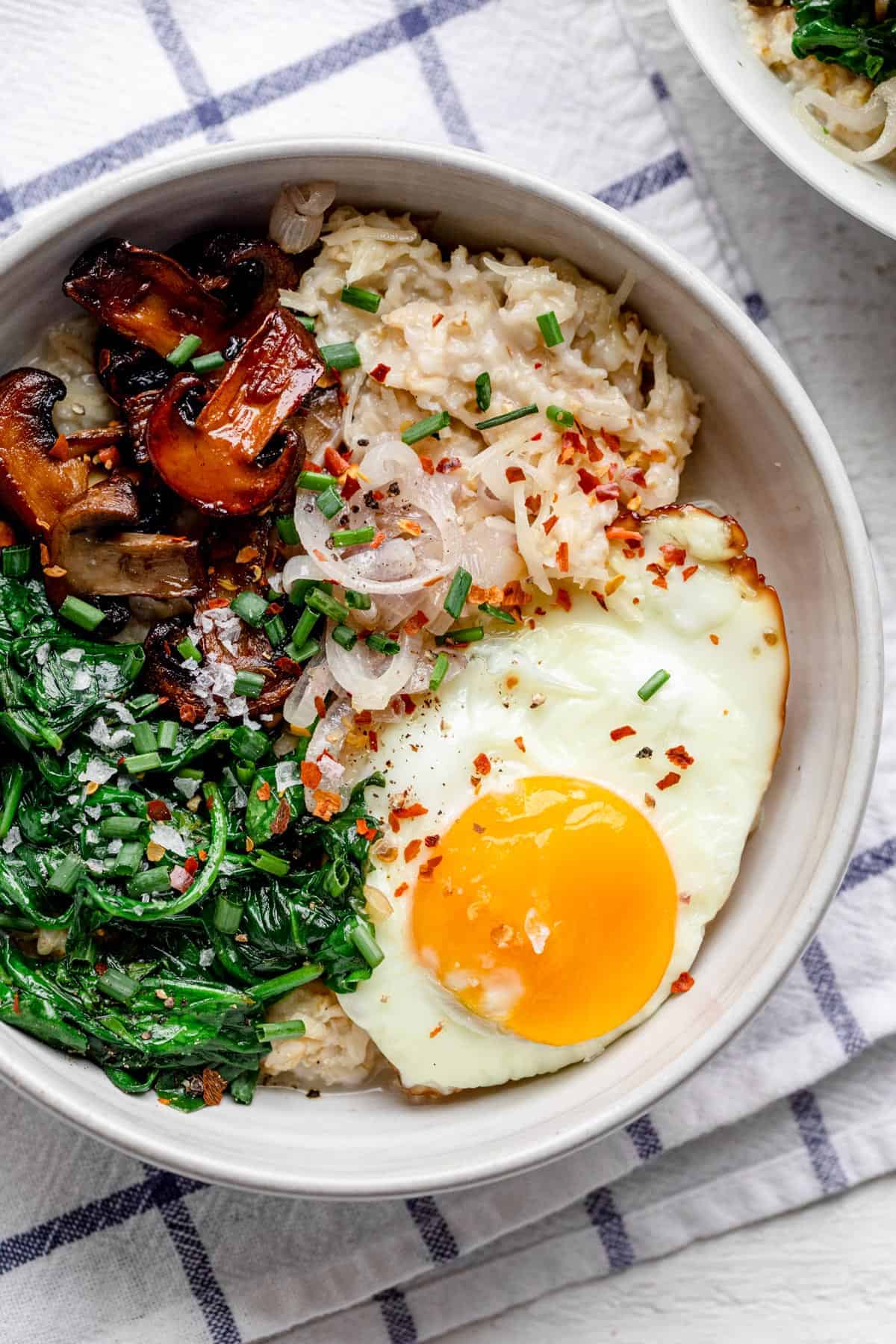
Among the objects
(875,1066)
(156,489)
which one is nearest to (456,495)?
(156,489)

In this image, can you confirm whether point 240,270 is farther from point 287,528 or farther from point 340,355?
point 287,528

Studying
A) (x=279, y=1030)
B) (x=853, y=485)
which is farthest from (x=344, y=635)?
(x=853, y=485)

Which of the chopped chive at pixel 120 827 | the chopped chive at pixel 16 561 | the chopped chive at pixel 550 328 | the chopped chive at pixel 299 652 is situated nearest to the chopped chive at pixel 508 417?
the chopped chive at pixel 550 328

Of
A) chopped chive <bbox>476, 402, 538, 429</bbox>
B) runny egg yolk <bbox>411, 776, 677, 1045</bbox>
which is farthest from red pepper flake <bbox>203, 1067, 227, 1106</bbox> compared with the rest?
chopped chive <bbox>476, 402, 538, 429</bbox>

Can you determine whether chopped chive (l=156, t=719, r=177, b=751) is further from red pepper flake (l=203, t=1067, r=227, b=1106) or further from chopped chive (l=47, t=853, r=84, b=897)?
red pepper flake (l=203, t=1067, r=227, b=1106)

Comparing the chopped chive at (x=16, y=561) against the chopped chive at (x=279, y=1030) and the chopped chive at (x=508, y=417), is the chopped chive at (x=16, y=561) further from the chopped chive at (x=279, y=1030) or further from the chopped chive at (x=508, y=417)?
the chopped chive at (x=279, y=1030)

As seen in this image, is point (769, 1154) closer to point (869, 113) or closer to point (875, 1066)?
point (875, 1066)
